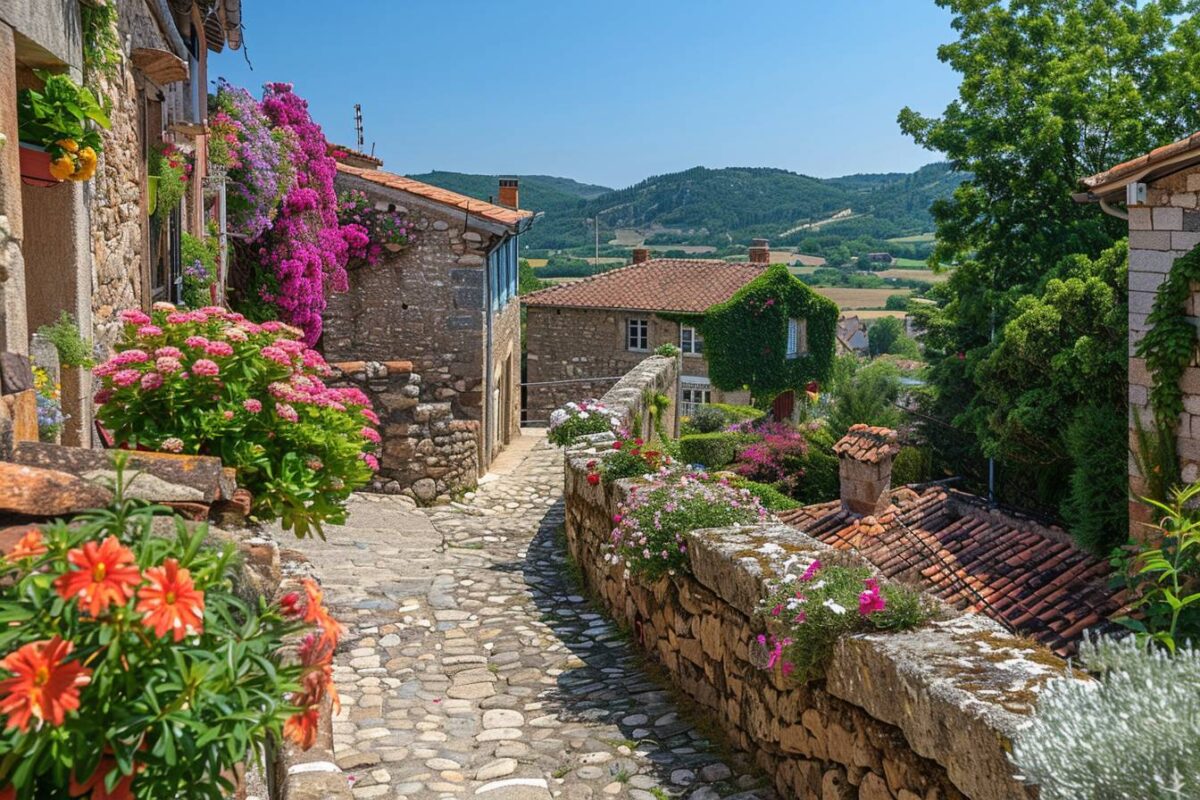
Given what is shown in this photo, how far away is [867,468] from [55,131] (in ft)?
34.4

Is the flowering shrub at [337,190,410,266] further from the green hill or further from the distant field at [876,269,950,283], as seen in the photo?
the distant field at [876,269,950,283]

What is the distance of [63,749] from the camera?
1.86 metres

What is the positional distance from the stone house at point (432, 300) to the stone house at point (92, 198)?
24.9 ft

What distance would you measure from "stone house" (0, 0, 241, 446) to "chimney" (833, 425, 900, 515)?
787 centimetres

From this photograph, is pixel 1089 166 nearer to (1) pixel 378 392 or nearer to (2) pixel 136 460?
(1) pixel 378 392

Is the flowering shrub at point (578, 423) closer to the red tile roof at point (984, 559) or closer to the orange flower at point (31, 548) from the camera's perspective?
the red tile roof at point (984, 559)

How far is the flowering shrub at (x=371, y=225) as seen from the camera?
1705 centimetres

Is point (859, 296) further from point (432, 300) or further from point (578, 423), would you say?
point (578, 423)

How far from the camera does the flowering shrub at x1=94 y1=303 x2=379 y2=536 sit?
487 cm

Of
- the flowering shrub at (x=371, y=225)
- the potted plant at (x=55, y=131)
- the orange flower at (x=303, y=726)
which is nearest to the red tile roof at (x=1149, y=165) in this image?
the potted plant at (x=55, y=131)

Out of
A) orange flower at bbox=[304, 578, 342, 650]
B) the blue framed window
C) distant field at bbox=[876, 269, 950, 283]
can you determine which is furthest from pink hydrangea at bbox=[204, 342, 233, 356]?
distant field at bbox=[876, 269, 950, 283]

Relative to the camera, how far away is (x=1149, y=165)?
10109 mm

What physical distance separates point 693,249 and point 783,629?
101797 mm

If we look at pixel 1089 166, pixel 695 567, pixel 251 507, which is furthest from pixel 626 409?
pixel 1089 166
